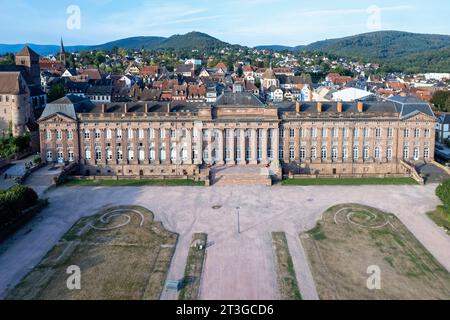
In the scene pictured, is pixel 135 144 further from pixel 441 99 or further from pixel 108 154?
pixel 441 99

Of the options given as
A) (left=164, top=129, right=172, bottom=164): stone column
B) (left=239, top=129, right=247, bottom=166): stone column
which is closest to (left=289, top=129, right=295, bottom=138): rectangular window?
(left=239, top=129, right=247, bottom=166): stone column

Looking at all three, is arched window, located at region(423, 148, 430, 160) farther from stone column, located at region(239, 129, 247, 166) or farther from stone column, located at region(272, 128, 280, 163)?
stone column, located at region(239, 129, 247, 166)

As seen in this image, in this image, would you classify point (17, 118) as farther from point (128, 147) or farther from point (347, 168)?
point (347, 168)

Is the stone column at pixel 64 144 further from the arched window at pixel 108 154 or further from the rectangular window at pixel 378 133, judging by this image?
the rectangular window at pixel 378 133

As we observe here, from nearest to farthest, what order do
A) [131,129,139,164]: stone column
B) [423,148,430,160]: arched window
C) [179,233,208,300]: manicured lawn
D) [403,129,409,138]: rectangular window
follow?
[179,233,208,300]: manicured lawn, [131,129,139,164]: stone column, [403,129,409,138]: rectangular window, [423,148,430,160]: arched window

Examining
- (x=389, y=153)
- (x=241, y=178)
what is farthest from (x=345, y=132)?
(x=241, y=178)

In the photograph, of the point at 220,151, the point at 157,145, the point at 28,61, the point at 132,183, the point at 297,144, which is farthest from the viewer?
the point at 28,61

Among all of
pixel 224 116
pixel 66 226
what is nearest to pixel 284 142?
pixel 224 116
